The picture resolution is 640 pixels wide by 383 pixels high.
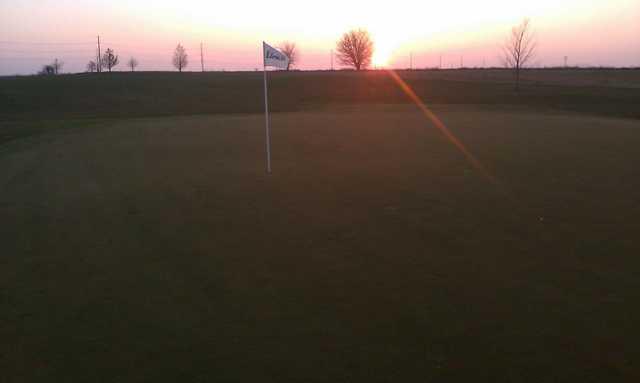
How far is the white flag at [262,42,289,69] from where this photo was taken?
12.8 metres

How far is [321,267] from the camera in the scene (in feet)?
23.6

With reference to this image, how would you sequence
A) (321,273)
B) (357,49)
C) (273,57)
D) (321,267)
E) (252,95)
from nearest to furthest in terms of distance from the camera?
(321,273) < (321,267) < (273,57) < (252,95) < (357,49)

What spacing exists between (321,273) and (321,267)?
0.22 metres

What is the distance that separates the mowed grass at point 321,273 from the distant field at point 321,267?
1.1 inches

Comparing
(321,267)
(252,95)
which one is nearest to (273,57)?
(321,267)

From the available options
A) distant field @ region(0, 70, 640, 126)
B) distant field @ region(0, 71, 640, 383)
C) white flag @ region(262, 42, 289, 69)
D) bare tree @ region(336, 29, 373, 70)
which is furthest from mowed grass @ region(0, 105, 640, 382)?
bare tree @ region(336, 29, 373, 70)

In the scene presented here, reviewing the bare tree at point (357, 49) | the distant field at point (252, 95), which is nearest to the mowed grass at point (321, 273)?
the distant field at point (252, 95)

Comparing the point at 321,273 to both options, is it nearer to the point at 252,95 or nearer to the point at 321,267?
the point at 321,267

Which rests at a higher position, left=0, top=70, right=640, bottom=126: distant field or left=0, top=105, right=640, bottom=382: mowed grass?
left=0, top=70, right=640, bottom=126: distant field

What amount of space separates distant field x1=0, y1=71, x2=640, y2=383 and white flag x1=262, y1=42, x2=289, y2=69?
8.10 ft

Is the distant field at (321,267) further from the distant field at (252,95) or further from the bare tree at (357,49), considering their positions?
the bare tree at (357,49)

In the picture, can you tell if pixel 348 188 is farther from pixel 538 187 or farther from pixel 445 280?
pixel 445 280

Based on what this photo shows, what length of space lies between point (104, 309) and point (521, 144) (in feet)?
52.3

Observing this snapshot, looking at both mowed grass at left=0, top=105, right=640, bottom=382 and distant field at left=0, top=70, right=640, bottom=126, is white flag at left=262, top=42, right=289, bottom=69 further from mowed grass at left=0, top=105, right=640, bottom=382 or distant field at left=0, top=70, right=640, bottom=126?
distant field at left=0, top=70, right=640, bottom=126
